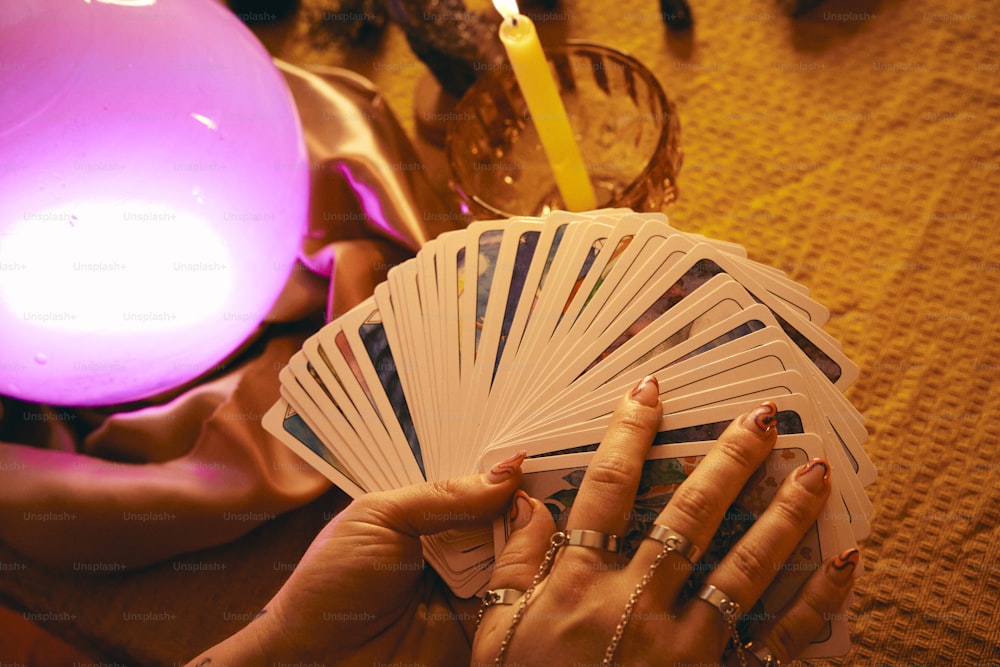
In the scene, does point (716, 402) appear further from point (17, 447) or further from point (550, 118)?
point (17, 447)

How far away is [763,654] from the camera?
0.71 m

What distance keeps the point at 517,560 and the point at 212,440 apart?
0.49 m

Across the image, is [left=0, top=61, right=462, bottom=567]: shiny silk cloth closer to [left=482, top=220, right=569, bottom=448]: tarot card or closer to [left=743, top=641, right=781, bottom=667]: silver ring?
[left=482, top=220, right=569, bottom=448]: tarot card

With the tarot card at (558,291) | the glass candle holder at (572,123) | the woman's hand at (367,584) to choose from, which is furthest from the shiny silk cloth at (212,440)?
the tarot card at (558,291)

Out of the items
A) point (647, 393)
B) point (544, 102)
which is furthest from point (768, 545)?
point (544, 102)

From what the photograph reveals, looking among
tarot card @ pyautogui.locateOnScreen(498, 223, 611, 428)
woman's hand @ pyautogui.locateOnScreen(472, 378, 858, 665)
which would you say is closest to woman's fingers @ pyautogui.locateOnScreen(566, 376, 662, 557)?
woman's hand @ pyautogui.locateOnScreen(472, 378, 858, 665)

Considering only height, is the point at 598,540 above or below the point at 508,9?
below

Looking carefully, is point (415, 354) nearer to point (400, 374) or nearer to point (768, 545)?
point (400, 374)

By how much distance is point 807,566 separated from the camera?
2.40 feet

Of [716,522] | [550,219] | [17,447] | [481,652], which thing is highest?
[550,219]

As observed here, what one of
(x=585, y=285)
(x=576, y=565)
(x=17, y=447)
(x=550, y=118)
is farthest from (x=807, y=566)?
(x=17, y=447)

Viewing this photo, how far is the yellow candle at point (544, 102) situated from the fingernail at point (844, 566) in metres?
0.52

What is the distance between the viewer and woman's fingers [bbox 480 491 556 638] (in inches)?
28.8

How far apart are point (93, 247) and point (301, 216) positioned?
0.88ft
